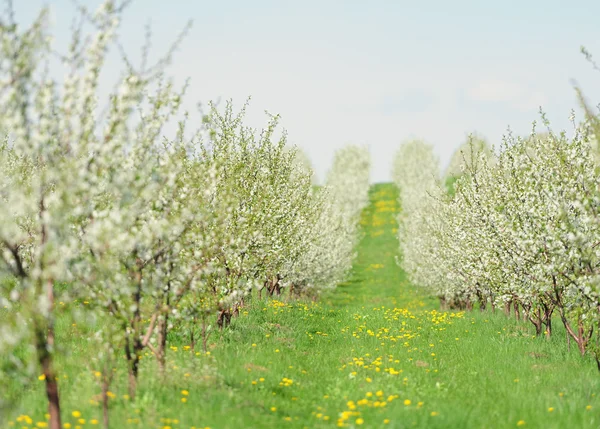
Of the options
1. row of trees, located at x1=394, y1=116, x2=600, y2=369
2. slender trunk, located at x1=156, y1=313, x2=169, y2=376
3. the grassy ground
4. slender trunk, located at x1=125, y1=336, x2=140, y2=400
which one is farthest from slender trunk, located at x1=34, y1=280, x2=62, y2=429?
row of trees, located at x1=394, y1=116, x2=600, y2=369

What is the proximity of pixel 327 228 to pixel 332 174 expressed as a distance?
183 feet

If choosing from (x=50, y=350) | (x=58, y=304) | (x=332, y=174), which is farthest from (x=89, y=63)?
(x=332, y=174)

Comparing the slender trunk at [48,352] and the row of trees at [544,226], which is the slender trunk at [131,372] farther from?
the row of trees at [544,226]

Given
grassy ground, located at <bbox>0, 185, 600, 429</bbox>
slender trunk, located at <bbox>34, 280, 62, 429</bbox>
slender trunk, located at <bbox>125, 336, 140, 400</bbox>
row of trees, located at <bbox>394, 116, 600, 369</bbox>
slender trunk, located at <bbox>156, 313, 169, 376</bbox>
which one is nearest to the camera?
slender trunk, located at <bbox>34, 280, 62, 429</bbox>

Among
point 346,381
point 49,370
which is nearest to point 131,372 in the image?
point 49,370

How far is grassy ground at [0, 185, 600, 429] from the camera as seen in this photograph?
8492 millimetres

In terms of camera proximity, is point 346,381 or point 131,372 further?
point 346,381

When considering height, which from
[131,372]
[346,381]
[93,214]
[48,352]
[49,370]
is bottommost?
[346,381]

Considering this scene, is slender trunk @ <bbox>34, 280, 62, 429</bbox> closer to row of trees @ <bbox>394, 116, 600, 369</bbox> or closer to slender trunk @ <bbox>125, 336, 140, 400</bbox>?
slender trunk @ <bbox>125, 336, 140, 400</bbox>

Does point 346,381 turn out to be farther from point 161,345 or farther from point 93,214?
point 93,214

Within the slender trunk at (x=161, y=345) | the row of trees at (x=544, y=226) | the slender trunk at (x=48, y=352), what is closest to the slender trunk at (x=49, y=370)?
the slender trunk at (x=48, y=352)

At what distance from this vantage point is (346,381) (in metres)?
11.0

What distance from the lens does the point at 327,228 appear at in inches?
1225

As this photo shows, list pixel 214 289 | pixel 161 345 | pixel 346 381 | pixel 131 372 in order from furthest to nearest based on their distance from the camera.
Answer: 1. pixel 214 289
2. pixel 346 381
3. pixel 161 345
4. pixel 131 372
